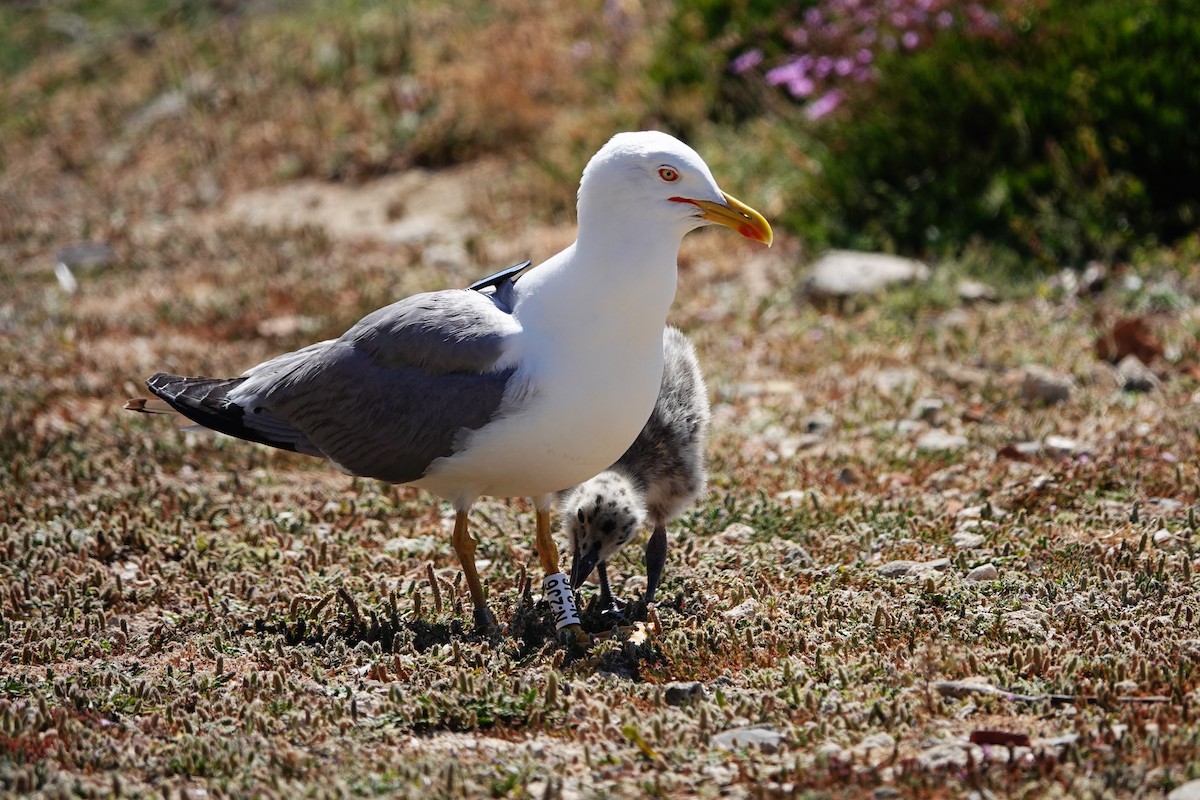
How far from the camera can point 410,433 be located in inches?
227

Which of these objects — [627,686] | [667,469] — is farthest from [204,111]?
[627,686]

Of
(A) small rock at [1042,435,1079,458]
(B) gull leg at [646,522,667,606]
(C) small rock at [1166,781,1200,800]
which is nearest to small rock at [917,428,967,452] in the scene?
(A) small rock at [1042,435,1079,458]

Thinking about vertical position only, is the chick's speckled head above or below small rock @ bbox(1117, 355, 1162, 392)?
above

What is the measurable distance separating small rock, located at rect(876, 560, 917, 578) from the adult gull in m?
1.33

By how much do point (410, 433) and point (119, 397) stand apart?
4222mm

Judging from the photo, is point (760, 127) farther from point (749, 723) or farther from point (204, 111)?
point (749, 723)

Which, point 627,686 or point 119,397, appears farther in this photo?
point 119,397

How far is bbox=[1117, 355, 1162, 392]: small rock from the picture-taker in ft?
27.5

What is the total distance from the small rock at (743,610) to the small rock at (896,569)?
64 centimetres

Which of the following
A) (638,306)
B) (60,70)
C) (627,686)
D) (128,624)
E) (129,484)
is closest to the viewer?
Result: (627,686)

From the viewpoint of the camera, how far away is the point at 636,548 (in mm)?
6934

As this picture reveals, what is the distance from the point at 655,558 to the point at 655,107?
854 cm

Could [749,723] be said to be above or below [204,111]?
below

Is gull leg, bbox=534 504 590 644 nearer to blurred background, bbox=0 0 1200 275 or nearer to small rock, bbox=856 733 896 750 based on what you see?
small rock, bbox=856 733 896 750
